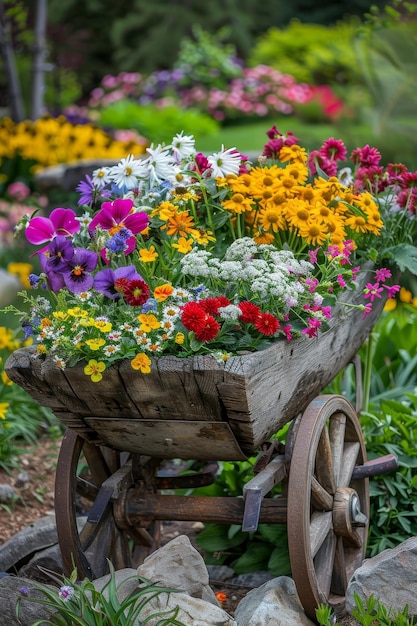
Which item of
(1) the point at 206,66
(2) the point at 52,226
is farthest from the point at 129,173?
(1) the point at 206,66

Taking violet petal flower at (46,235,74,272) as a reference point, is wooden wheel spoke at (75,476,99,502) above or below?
below

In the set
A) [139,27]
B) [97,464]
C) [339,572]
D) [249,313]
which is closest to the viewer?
[249,313]

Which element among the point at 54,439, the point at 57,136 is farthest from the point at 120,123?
the point at 54,439

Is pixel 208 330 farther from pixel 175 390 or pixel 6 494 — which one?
pixel 6 494

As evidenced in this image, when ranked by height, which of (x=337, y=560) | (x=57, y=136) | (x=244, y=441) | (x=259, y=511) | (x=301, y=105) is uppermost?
(x=244, y=441)

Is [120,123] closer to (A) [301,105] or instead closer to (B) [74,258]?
(A) [301,105]

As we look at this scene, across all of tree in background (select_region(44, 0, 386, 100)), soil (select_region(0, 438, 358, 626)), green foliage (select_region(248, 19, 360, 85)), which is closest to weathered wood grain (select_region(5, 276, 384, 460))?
soil (select_region(0, 438, 358, 626))

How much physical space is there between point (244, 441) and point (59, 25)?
15.3m

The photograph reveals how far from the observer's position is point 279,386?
229cm

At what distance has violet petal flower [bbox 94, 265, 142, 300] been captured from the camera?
7.50 ft

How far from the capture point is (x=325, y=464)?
2.59 m

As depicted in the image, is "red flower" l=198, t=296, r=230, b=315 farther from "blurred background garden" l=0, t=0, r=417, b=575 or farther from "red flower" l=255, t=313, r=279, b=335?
"blurred background garden" l=0, t=0, r=417, b=575

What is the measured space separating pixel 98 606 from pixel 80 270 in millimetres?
874

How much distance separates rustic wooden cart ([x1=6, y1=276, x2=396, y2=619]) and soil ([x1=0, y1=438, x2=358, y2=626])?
0.52 metres
